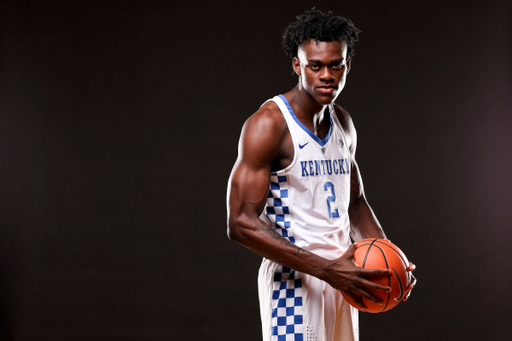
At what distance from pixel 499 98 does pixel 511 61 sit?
0.31m

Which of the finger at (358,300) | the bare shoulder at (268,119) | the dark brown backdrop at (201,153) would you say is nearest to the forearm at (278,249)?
the finger at (358,300)

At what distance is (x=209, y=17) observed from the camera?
13.4 feet

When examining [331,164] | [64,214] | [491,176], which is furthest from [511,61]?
[64,214]

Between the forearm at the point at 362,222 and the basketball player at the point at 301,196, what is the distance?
18 centimetres

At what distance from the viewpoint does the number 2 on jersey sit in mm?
2100

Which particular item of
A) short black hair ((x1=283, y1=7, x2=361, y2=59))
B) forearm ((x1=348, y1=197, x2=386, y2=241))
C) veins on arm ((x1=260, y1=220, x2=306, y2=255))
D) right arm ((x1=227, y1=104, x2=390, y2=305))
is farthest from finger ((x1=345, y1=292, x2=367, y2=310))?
short black hair ((x1=283, y1=7, x2=361, y2=59))

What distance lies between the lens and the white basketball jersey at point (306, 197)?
2035 mm

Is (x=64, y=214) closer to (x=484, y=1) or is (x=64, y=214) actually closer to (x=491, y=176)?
(x=491, y=176)

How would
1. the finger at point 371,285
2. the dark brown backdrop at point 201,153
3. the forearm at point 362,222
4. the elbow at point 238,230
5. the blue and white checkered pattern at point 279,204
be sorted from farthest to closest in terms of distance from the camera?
1. the dark brown backdrop at point 201,153
2. the forearm at point 362,222
3. the blue and white checkered pattern at point 279,204
4. the elbow at point 238,230
5. the finger at point 371,285

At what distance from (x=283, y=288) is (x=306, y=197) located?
36 cm

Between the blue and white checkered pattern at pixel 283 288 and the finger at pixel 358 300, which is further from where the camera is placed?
the blue and white checkered pattern at pixel 283 288

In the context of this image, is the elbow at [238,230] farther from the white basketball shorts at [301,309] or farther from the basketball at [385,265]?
the basketball at [385,265]

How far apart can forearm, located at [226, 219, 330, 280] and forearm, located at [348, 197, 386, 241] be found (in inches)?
20.9

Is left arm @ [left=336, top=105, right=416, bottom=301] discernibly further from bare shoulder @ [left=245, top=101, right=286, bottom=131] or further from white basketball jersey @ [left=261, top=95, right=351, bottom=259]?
bare shoulder @ [left=245, top=101, right=286, bottom=131]
